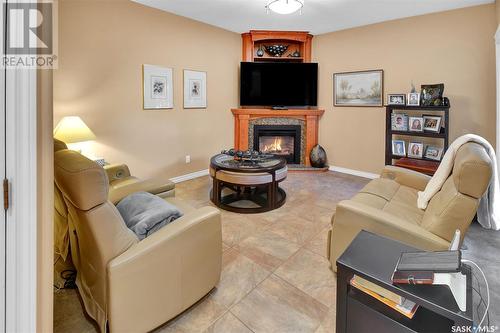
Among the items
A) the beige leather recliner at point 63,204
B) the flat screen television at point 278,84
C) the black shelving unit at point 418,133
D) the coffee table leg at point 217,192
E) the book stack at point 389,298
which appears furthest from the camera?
the flat screen television at point 278,84

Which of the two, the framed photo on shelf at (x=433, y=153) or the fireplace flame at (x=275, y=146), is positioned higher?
the fireplace flame at (x=275, y=146)

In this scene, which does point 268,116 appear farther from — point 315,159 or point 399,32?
point 399,32

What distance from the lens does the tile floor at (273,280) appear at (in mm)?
1686

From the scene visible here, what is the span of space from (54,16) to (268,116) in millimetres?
4654

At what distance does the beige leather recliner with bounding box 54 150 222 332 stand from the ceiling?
338cm

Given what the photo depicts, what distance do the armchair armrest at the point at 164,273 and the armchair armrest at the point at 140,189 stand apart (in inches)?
37.5

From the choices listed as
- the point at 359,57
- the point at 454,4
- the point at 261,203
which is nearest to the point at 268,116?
the point at 359,57

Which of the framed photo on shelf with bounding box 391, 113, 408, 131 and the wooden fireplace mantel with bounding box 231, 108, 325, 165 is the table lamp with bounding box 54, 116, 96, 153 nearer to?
the wooden fireplace mantel with bounding box 231, 108, 325, 165

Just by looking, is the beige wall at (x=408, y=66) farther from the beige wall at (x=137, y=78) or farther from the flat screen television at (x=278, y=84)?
the beige wall at (x=137, y=78)

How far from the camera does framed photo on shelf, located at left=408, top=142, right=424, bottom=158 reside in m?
4.13

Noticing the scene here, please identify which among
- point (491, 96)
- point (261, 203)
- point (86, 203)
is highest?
point (491, 96)

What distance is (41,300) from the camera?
3.36ft

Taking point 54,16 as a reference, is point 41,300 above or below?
below

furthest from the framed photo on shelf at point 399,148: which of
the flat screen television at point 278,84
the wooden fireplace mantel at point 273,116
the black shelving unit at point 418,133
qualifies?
the flat screen television at point 278,84
